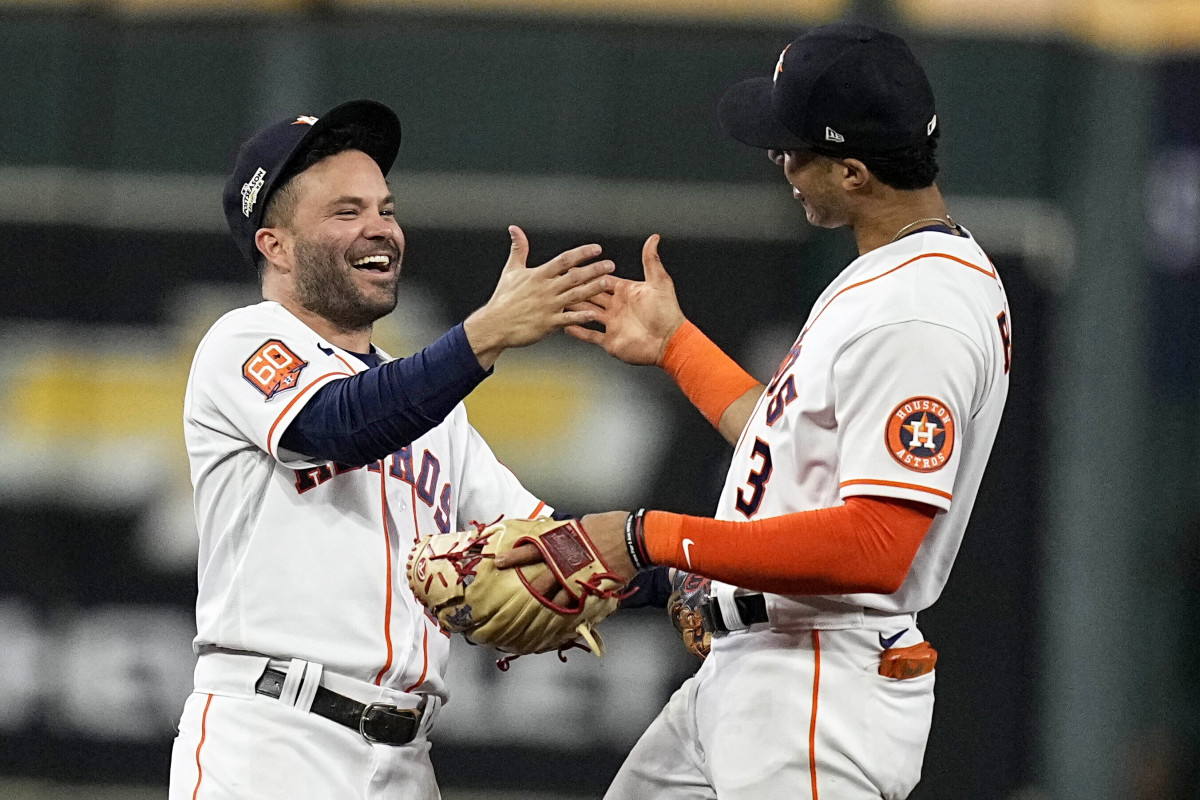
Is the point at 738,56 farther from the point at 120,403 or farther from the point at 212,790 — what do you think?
the point at 212,790

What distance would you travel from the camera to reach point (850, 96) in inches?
79.0

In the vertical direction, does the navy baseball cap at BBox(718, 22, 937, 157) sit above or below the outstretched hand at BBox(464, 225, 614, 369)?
above

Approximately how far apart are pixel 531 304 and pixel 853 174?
19.7 inches

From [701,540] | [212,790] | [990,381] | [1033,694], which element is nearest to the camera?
[701,540]

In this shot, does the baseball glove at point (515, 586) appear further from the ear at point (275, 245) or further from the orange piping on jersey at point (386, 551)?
the ear at point (275, 245)

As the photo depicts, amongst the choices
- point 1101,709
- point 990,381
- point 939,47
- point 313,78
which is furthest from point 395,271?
point 1101,709

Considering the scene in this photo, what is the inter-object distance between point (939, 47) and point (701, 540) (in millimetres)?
3083

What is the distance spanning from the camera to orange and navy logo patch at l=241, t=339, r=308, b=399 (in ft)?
7.11

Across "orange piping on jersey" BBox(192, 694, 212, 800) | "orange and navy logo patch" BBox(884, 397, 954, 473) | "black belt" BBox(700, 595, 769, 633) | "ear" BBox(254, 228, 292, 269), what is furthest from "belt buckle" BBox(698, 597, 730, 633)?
"ear" BBox(254, 228, 292, 269)

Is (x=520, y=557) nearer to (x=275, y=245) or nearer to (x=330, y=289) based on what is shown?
(x=330, y=289)

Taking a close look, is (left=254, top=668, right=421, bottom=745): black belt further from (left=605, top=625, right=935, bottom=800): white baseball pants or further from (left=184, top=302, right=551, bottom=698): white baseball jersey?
(left=605, top=625, right=935, bottom=800): white baseball pants

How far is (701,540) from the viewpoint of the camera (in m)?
1.88

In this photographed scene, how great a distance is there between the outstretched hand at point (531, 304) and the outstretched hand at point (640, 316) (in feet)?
1.10

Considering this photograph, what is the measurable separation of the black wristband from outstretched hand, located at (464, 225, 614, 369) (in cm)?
32
